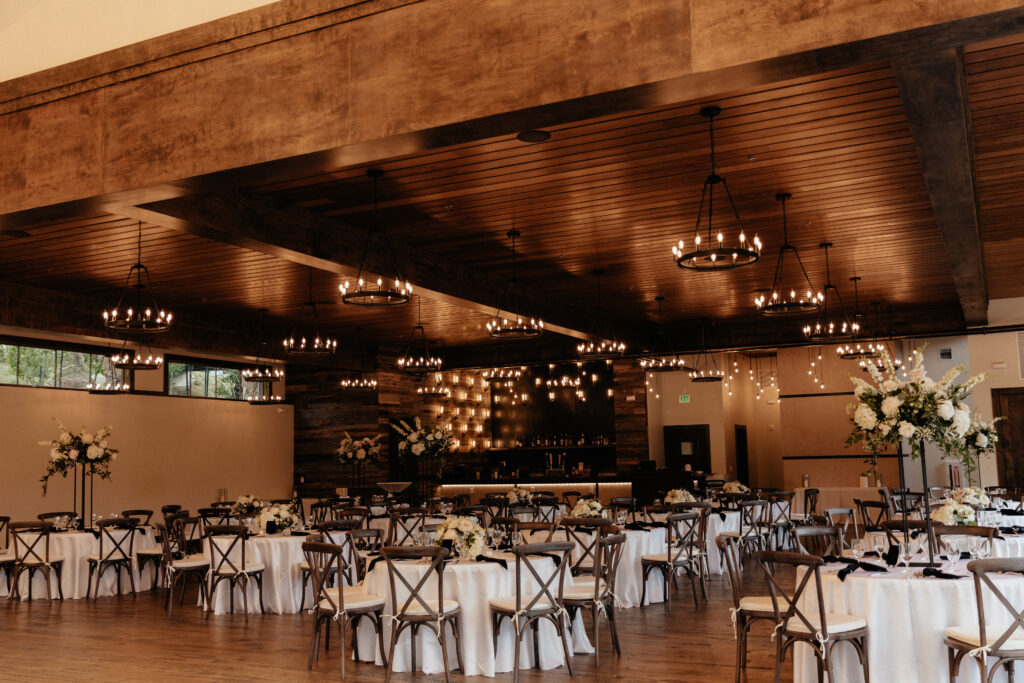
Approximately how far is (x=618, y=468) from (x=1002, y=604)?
44.7 feet

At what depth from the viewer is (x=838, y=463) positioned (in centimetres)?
1761

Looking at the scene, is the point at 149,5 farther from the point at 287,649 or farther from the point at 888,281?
the point at 888,281

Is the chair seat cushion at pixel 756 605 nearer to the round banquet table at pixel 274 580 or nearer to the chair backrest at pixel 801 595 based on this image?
the chair backrest at pixel 801 595

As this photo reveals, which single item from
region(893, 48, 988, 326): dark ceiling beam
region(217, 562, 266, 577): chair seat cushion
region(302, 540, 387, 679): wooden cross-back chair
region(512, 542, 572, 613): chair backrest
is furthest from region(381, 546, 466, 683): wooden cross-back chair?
region(893, 48, 988, 326): dark ceiling beam

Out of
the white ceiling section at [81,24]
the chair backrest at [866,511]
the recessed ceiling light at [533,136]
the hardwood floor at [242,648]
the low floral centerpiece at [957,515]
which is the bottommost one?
the hardwood floor at [242,648]

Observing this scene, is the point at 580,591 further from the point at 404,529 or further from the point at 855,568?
the point at 404,529

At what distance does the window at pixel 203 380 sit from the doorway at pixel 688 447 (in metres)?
8.94

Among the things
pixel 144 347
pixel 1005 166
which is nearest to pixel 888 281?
pixel 1005 166

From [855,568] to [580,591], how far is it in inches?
85.8

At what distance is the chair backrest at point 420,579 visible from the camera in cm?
614

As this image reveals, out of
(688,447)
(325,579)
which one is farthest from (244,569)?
(688,447)

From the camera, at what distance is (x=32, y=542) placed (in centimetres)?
1095

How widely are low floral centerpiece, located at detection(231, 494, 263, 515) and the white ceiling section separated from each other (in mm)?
6975

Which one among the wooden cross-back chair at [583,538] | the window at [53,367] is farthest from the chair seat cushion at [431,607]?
the window at [53,367]
